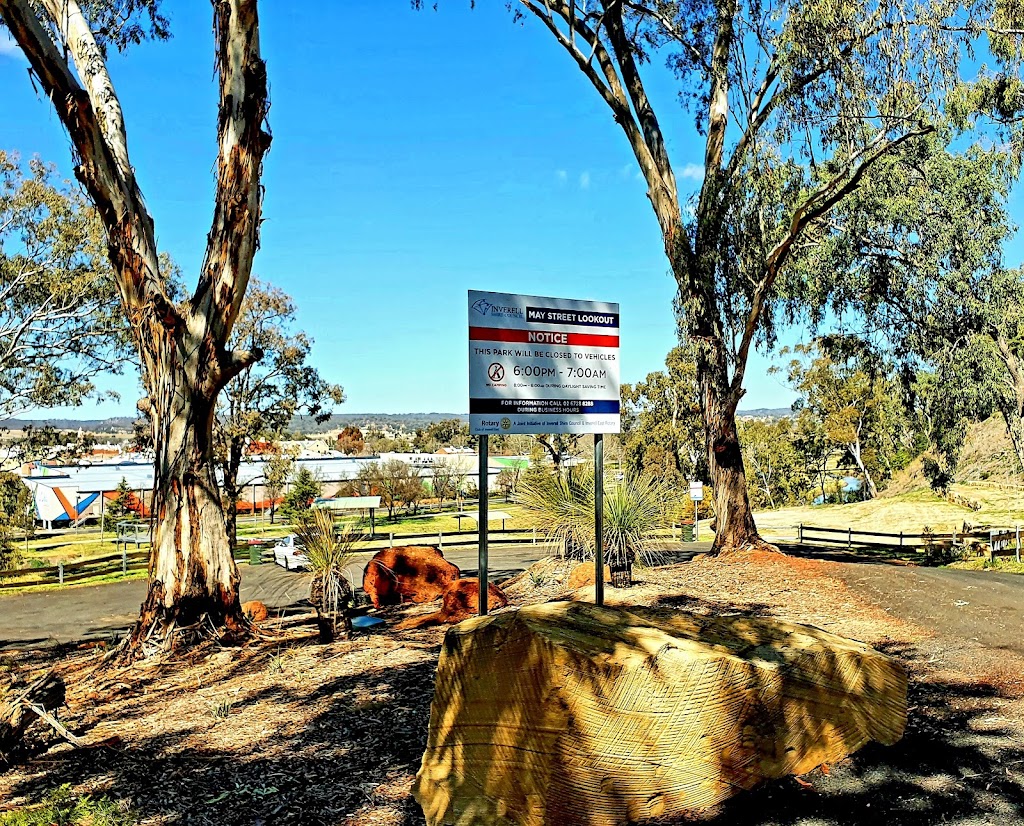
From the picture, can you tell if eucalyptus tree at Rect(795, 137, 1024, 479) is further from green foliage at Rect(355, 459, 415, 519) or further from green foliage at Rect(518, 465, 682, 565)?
green foliage at Rect(355, 459, 415, 519)

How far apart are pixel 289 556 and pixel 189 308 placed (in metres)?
17.8

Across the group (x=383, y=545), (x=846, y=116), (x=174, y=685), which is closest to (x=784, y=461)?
(x=383, y=545)

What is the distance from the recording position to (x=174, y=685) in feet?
22.5

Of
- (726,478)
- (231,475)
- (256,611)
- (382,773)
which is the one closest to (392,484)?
(231,475)

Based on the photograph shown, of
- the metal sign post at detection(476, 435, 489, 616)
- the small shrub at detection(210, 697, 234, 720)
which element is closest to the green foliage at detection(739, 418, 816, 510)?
the metal sign post at detection(476, 435, 489, 616)

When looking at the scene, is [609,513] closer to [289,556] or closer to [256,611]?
[256,611]

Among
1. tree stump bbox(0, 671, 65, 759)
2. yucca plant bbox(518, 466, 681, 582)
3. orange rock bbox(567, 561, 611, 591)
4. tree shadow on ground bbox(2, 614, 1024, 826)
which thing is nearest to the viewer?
tree shadow on ground bbox(2, 614, 1024, 826)

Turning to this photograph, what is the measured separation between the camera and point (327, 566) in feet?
27.8

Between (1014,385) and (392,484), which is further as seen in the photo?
(392,484)

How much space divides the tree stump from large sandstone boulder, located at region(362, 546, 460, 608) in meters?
5.99

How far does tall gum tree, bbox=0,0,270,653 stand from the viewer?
8047 millimetres

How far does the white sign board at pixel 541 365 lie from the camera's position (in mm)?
6891

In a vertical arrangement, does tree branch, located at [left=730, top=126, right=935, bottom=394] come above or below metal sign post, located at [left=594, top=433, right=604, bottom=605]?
above

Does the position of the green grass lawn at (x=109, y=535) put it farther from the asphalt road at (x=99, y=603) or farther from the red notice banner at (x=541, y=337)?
→ the red notice banner at (x=541, y=337)
